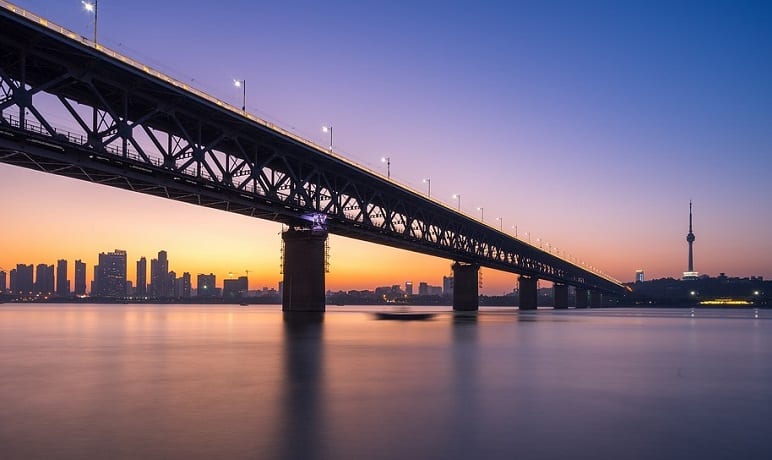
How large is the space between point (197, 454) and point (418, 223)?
340ft

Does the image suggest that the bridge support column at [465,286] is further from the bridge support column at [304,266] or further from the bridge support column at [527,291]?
the bridge support column at [304,266]

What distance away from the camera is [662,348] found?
122 feet

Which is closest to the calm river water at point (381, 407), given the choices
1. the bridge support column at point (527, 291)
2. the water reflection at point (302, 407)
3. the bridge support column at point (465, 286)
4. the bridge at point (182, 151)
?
the water reflection at point (302, 407)

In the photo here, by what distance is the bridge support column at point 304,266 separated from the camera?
81812 mm

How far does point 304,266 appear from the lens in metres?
82.3

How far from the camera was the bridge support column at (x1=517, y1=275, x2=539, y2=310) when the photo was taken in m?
190

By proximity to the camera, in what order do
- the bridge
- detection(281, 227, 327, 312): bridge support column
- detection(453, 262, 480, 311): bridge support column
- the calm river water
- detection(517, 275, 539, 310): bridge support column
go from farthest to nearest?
1. detection(517, 275, 539, 310): bridge support column
2. detection(453, 262, 480, 311): bridge support column
3. detection(281, 227, 327, 312): bridge support column
4. the bridge
5. the calm river water

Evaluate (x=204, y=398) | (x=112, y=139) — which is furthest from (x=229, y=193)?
(x=204, y=398)

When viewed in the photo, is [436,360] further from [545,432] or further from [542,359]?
[545,432]

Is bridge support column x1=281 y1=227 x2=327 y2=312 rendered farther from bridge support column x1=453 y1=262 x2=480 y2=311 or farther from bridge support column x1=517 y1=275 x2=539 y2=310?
bridge support column x1=517 y1=275 x2=539 y2=310

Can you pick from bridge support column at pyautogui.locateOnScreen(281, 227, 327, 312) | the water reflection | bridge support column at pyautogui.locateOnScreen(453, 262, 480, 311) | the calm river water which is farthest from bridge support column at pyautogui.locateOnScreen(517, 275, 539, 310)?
the water reflection

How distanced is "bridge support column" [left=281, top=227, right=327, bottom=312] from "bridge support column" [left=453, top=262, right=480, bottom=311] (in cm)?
6371

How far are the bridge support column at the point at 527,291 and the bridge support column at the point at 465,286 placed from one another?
156ft

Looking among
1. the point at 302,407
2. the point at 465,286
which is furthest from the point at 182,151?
the point at 465,286
